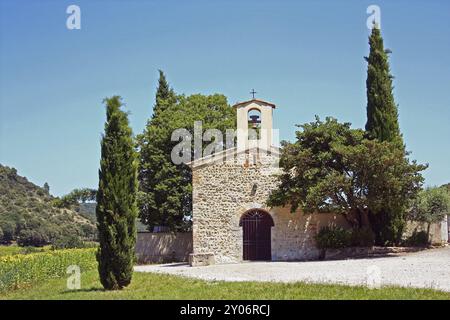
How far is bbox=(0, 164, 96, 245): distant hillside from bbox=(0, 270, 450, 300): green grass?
33.4 meters

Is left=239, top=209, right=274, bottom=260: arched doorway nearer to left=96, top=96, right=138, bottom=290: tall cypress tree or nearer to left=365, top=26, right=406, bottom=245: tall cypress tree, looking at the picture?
left=365, top=26, right=406, bottom=245: tall cypress tree

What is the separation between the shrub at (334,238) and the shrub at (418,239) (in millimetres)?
3250

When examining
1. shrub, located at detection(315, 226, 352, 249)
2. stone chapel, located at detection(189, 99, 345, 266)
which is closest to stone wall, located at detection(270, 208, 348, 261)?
stone chapel, located at detection(189, 99, 345, 266)

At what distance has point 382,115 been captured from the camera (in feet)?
82.2

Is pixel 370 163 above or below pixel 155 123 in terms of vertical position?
below

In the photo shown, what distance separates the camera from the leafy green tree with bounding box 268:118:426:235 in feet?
73.1

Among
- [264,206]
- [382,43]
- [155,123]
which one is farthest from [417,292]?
[155,123]

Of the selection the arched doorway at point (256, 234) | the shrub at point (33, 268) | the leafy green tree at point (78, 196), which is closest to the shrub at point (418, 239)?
the arched doorway at point (256, 234)

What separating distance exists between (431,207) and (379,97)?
19.4 feet

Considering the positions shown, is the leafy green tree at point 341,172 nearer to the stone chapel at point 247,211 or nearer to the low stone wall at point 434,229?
the stone chapel at point 247,211

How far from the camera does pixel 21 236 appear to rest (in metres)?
48.7
